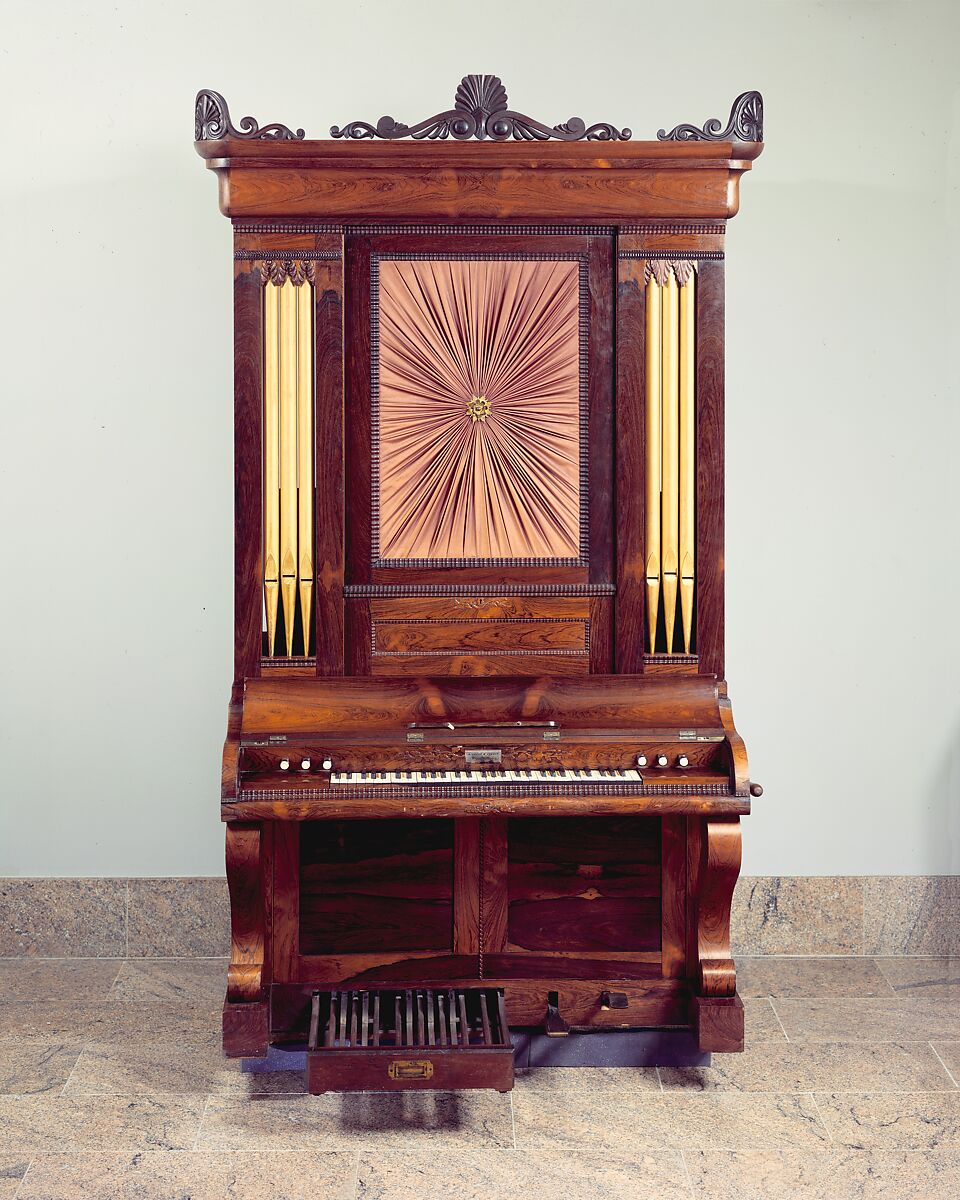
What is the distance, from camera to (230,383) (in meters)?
3.90

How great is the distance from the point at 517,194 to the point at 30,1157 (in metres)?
2.60

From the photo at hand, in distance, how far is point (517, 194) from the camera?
313cm

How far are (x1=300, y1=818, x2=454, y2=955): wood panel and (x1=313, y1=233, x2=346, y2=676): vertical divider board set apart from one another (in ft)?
1.50

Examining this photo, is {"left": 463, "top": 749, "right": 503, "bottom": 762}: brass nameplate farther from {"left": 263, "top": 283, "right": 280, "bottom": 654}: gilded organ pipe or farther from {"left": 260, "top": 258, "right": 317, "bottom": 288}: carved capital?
{"left": 260, "top": 258, "right": 317, "bottom": 288}: carved capital

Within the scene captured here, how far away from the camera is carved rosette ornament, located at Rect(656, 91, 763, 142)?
10.1ft

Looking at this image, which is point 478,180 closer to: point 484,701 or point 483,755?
point 484,701

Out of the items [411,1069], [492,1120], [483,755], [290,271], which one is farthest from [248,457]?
[492,1120]

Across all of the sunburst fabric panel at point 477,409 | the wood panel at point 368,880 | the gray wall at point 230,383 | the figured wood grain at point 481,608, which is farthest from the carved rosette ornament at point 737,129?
the wood panel at point 368,880

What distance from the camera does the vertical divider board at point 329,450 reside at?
10.3ft

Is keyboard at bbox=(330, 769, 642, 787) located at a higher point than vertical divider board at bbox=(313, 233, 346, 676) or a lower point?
lower

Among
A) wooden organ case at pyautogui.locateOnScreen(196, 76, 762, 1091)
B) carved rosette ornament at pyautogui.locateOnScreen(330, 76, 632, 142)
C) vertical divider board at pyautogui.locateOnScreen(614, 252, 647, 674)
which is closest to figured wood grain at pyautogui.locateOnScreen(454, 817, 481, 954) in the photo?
wooden organ case at pyautogui.locateOnScreen(196, 76, 762, 1091)

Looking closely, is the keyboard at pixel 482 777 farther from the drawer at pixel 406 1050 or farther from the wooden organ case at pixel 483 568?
the drawer at pixel 406 1050

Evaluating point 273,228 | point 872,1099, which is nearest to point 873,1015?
point 872,1099

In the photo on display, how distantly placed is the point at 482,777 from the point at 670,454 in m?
0.96
